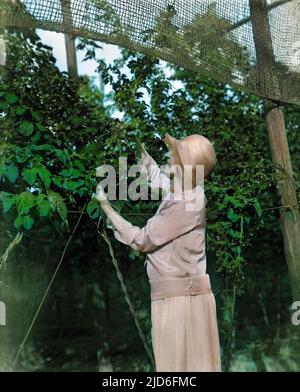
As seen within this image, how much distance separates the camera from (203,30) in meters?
2.87

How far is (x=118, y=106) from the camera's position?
126 inches

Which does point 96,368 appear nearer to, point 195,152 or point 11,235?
point 11,235

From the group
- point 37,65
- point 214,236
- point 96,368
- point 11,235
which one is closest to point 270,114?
point 214,236

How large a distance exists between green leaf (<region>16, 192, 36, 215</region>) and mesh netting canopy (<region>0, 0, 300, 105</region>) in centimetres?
64

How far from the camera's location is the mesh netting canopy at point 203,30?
251 cm

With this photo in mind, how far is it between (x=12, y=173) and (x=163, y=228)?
0.67 m

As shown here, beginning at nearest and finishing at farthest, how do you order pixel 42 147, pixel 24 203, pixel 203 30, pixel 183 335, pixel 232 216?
pixel 183 335
pixel 24 203
pixel 42 147
pixel 203 30
pixel 232 216

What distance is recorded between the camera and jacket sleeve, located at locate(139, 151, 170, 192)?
2.49 m

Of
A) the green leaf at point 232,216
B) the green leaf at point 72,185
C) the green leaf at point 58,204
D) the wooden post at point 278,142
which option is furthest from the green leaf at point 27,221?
the wooden post at point 278,142

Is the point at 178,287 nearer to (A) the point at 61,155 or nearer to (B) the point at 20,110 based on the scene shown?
(A) the point at 61,155

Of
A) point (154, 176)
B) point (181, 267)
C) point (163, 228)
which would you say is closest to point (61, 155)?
point (154, 176)

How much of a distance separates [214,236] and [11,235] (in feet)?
3.16

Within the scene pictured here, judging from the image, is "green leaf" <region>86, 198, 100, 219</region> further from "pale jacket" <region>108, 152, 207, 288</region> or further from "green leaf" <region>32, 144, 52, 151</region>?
"pale jacket" <region>108, 152, 207, 288</region>
